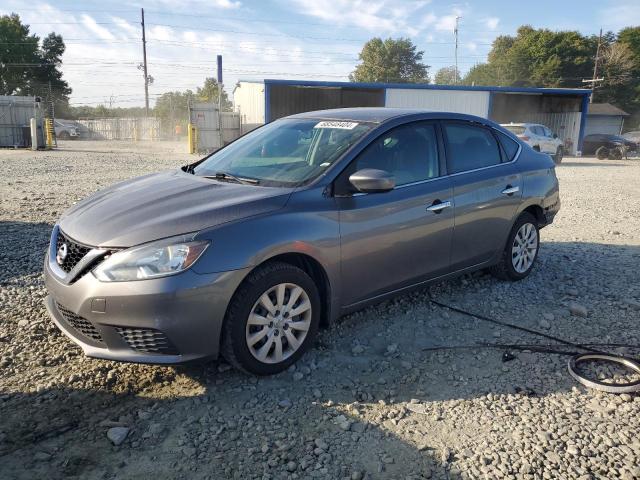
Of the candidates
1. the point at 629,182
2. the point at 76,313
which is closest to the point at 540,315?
the point at 76,313

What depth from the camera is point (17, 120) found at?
25969 mm

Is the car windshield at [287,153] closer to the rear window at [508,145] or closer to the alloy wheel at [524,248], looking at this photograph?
the rear window at [508,145]

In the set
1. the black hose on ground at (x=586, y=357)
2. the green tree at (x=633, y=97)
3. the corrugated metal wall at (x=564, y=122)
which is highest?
the green tree at (x=633, y=97)

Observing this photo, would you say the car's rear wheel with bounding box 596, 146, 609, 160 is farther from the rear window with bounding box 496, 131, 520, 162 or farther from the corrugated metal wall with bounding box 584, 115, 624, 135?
the rear window with bounding box 496, 131, 520, 162

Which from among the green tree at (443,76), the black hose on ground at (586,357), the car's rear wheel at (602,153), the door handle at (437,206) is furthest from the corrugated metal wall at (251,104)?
the green tree at (443,76)

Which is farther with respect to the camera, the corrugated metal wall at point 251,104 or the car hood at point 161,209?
the corrugated metal wall at point 251,104

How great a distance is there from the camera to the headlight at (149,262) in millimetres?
2941

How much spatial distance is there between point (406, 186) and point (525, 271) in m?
2.13

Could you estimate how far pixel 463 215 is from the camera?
448 centimetres

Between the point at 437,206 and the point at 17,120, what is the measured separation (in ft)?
90.4

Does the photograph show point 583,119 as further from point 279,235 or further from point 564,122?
point 279,235

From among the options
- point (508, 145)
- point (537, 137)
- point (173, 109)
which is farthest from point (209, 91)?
point (508, 145)

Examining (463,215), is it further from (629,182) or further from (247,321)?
(629,182)

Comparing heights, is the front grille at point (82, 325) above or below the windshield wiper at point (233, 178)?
below
